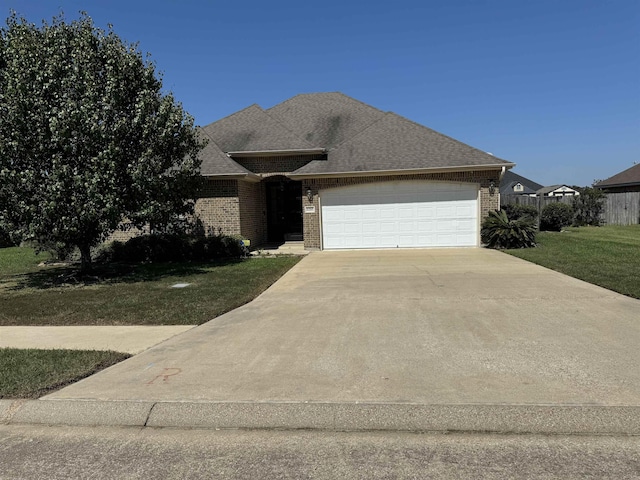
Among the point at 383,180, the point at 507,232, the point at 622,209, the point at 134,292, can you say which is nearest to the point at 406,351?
the point at 134,292

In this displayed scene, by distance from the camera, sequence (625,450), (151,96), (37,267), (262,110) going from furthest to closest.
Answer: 1. (262,110)
2. (37,267)
3. (151,96)
4. (625,450)

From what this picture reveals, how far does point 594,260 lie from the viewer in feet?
40.3

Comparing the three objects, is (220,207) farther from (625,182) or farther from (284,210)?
(625,182)

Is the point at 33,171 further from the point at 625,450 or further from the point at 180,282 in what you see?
the point at 625,450

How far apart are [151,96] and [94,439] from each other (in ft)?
32.5

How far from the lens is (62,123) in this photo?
9.61 metres

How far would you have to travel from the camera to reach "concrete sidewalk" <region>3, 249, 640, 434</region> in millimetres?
3773

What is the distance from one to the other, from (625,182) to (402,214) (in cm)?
Result: 3059

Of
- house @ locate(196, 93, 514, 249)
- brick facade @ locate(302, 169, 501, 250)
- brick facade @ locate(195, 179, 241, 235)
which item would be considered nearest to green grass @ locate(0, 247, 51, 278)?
brick facade @ locate(195, 179, 241, 235)

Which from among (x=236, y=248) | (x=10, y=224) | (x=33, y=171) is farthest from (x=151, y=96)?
(x=236, y=248)

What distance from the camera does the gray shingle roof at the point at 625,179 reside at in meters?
36.6

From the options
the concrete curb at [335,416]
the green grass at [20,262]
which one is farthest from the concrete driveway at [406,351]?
the green grass at [20,262]

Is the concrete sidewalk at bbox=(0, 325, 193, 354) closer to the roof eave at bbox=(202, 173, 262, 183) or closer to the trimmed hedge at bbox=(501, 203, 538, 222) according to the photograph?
the roof eave at bbox=(202, 173, 262, 183)

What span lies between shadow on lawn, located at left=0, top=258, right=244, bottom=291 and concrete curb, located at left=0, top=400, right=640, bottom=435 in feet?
25.0
